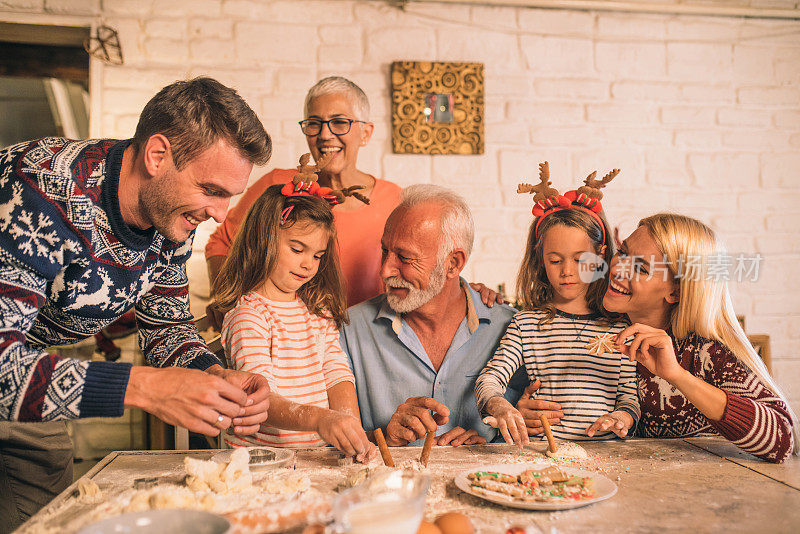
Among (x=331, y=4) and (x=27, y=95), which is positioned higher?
(x=331, y=4)

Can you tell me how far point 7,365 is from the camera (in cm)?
134

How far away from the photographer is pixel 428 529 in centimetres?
113

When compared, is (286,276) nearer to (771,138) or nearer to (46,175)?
(46,175)

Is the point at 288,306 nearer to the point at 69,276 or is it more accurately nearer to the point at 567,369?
the point at 69,276

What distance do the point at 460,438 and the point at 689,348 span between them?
747mm

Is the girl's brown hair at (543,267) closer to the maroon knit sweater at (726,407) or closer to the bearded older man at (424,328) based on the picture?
the bearded older man at (424,328)

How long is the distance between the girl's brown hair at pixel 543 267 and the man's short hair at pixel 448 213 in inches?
9.2

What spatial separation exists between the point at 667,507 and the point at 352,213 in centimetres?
175

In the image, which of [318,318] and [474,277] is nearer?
[318,318]

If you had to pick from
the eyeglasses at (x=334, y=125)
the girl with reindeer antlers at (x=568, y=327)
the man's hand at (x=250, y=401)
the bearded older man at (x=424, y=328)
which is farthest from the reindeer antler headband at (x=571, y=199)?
the man's hand at (x=250, y=401)

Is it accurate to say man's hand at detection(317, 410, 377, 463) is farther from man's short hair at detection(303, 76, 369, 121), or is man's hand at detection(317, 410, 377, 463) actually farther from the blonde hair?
man's short hair at detection(303, 76, 369, 121)

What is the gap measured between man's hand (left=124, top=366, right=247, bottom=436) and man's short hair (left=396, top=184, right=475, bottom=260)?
109 centimetres

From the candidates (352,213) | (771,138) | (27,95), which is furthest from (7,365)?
(771,138)

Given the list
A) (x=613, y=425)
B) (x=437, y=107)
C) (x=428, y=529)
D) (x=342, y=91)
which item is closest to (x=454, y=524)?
(x=428, y=529)
